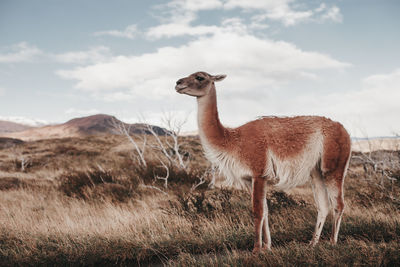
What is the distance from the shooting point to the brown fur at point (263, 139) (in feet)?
12.7

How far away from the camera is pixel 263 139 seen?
3969 millimetres

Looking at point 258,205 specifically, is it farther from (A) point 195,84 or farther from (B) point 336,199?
(A) point 195,84

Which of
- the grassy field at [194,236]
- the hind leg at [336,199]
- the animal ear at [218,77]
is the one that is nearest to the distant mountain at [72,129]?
the grassy field at [194,236]

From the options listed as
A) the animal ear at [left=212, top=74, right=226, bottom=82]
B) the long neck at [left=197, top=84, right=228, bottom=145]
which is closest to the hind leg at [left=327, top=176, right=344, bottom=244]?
the long neck at [left=197, top=84, right=228, bottom=145]

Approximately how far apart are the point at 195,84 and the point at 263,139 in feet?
3.79

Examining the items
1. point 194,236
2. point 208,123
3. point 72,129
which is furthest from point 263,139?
point 72,129

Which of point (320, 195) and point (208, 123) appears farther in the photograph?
point (320, 195)

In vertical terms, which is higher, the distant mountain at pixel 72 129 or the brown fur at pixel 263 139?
the distant mountain at pixel 72 129

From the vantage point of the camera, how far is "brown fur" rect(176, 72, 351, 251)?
3883 mm

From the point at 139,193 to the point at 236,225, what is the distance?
397 centimetres

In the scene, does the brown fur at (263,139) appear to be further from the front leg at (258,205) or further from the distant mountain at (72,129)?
the distant mountain at (72,129)

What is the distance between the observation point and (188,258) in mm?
3619

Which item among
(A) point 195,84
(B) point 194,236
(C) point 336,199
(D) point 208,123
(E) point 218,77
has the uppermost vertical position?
(E) point 218,77

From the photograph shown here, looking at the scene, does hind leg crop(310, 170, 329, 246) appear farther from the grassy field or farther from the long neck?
the long neck
